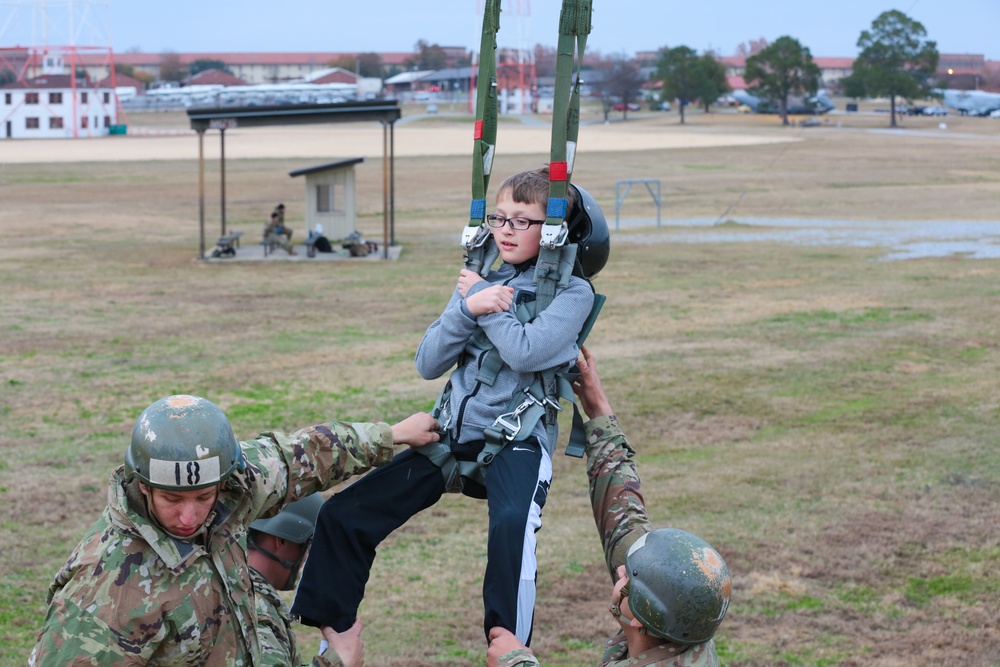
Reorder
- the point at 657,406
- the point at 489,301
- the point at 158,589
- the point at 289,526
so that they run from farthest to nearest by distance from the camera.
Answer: the point at 657,406, the point at 289,526, the point at 489,301, the point at 158,589

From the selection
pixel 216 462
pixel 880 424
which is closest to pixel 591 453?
pixel 216 462

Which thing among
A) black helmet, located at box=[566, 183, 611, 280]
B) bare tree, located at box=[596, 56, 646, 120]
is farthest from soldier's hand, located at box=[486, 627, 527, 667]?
bare tree, located at box=[596, 56, 646, 120]

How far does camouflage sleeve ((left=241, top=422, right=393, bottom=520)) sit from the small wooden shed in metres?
26.8

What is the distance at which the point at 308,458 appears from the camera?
154 inches

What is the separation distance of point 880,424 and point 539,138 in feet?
236

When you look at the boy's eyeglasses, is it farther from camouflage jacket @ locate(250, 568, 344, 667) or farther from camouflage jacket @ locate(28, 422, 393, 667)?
camouflage jacket @ locate(250, 568, 344, 667)

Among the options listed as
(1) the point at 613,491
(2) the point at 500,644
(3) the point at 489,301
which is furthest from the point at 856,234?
(2) the point at 500,644

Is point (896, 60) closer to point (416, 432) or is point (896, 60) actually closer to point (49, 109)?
point (49, 109)

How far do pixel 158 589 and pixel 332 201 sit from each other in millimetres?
28397

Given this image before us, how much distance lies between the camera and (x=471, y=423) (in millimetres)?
4078

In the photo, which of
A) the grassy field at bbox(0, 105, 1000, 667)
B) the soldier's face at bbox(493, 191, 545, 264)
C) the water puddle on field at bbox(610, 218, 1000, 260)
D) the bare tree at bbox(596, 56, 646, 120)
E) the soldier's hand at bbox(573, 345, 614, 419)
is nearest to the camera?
the soldier's face at bbox(493, 191, 545, 264)

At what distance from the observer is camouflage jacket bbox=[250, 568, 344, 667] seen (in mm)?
3873

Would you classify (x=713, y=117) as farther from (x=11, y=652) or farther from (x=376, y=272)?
(x=11, y=652)

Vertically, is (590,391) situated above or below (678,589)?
above
